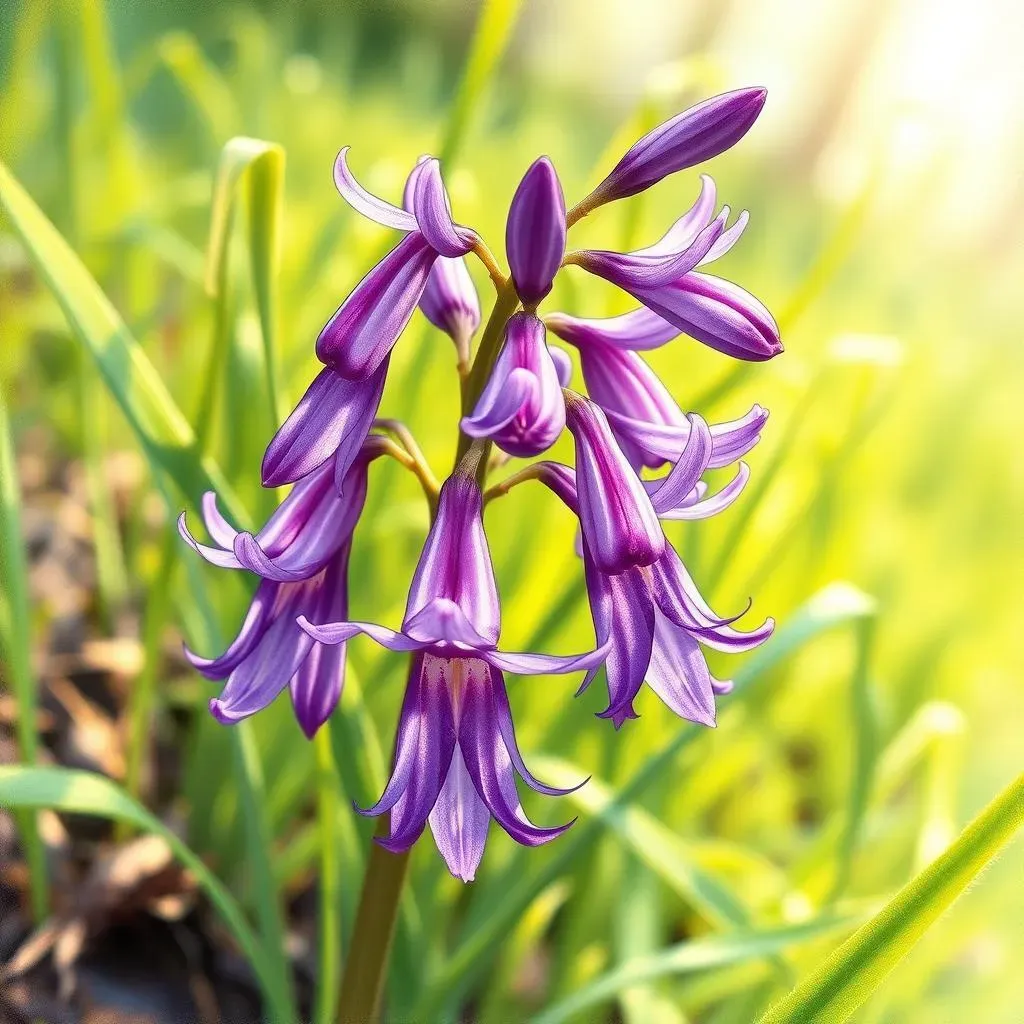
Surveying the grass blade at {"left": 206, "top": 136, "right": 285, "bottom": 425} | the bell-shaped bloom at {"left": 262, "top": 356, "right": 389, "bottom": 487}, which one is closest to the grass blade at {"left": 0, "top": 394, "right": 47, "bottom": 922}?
the grass blade at {"left": 206, "top": 136, "right": 285, "bottom": 425}

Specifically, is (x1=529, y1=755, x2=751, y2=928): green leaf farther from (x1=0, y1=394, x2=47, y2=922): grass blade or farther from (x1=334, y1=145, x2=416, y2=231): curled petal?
(x1=334, y1=145, x2=416, y2=231): curled petal

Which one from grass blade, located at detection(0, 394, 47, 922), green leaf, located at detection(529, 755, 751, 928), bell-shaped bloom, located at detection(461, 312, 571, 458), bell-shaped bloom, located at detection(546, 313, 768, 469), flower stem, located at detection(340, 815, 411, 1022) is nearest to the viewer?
bell-shaped bloom, located at detection(461, 312, 571, 458)

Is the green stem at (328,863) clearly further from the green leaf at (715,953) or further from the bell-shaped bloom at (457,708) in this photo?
the bell-shaped bloom at (457,708)

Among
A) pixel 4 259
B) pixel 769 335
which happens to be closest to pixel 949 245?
pixel 4 259

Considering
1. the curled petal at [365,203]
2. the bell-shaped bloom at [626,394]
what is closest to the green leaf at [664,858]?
the bell-shaped bloom at [626,394]

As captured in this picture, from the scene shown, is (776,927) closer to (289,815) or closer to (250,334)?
(289,815)
